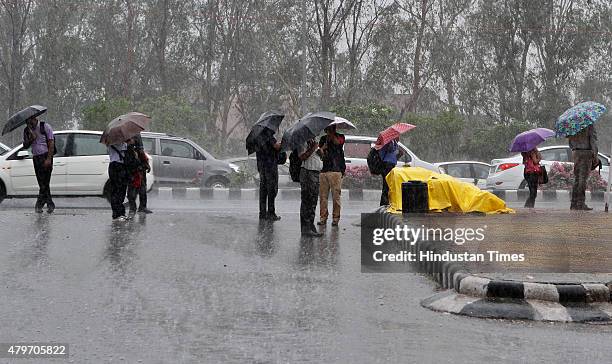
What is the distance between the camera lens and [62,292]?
381 inches

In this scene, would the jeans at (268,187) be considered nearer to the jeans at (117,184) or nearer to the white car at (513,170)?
the jeans at (117,184)

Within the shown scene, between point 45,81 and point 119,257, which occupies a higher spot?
point 45,81

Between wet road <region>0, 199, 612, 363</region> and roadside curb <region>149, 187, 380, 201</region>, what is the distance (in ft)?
36.0

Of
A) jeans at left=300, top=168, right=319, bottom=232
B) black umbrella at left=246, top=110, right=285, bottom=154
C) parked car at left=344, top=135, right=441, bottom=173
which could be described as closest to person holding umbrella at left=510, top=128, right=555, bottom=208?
black umbrella at left=246, top=110, right=285, bottom=154

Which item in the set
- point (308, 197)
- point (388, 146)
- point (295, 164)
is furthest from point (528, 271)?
point (388, 146)

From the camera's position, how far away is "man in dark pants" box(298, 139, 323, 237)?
554 inches

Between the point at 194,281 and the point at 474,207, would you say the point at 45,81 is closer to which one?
the point at 474,207

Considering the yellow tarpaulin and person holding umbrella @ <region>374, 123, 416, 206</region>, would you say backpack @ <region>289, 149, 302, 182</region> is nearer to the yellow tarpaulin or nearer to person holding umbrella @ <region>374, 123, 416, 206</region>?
the yellow tarpaulin

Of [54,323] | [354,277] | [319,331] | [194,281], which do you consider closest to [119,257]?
[194,281]

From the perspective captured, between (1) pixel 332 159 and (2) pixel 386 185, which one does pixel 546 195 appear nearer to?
(2) pixel 386 185

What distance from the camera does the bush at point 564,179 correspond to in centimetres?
2708

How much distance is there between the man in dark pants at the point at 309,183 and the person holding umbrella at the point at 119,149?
2.73m

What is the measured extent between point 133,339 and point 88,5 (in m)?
41.3

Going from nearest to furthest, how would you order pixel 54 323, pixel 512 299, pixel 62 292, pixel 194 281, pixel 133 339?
1. pixel 133 339
2. pixel 54 323
3. pixel 512 299
4. pixel 62 292
5. pixel 194 281
